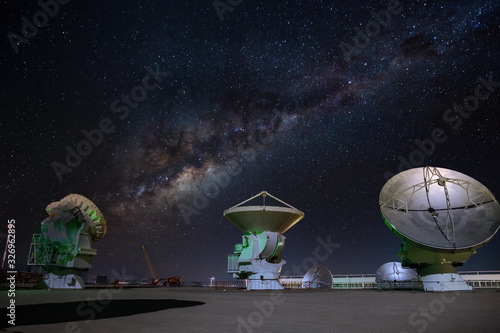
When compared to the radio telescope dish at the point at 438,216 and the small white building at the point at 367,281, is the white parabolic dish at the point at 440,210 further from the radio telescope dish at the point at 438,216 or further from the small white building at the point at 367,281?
the small white building at the point at 367,281

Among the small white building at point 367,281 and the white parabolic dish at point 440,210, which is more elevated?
the white parabolic dish at point 440,210

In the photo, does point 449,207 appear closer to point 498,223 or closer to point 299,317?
point 498,223

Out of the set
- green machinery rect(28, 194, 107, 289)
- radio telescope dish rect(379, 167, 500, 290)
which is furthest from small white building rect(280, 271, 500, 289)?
green machinery rect(28, 194, 107, 289)

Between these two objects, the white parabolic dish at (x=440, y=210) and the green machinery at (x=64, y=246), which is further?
the green machinery at (x=64, y=246)

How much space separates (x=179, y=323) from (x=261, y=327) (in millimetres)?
2404

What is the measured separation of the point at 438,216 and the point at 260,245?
52.2 feet

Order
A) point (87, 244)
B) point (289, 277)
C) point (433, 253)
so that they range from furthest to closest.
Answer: point (289, 277)
point (87, 244)
point (433, 253)

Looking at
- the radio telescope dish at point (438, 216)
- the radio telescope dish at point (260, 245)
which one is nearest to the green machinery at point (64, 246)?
the radio telescope dish at point (260, 245)

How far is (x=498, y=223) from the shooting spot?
25156mm

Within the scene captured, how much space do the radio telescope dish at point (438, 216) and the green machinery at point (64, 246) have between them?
2985 centimetres

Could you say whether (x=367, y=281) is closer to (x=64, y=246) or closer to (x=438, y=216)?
(x=438, y=216)

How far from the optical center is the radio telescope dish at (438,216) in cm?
2534

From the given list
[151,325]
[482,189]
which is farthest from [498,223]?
[151,325]

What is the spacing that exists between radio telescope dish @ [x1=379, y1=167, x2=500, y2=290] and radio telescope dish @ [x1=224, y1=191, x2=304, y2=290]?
35.3 ft
